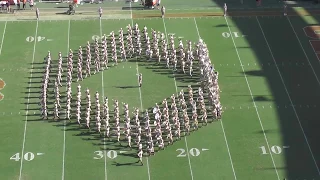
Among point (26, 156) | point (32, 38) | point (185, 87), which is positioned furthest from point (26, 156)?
point (32, 38)

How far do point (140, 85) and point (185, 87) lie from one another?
2556 millimetres

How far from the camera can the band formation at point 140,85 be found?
43.3m

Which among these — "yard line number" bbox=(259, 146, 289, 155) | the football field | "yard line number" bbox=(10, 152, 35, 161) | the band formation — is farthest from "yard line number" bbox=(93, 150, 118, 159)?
"yard line number" bbox=(259, 146, 289, 155)

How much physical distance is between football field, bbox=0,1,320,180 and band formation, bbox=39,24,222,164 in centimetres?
53

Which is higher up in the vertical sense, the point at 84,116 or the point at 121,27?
the point at 121,27

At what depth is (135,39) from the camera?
51594mm

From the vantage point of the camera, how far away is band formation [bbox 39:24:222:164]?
43344mm

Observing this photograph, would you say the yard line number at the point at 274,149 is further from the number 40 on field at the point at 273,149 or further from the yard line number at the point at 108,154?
the yard line number at the point at 108,154

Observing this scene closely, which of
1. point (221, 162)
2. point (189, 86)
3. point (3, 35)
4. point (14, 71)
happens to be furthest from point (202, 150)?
point (3, 35)

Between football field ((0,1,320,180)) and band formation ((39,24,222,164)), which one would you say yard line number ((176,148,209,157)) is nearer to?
football field ((0,1,320,180))

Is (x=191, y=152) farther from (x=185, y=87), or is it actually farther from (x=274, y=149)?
(x=185, y=87)

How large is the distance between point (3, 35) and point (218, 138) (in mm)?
16583

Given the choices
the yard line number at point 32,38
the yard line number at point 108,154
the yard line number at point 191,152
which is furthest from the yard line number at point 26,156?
the yard line number at point 32,38

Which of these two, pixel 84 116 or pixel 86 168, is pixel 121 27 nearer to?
pixel 84 116
